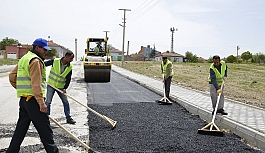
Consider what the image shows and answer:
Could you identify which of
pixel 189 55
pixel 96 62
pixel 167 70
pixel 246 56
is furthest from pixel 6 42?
pixel 167 70

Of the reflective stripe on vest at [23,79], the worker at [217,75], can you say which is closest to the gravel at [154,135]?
the worker at [217,75]

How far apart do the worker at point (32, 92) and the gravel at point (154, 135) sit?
44.3 inches

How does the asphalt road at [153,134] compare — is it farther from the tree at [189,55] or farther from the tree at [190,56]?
the tree at [189,55]

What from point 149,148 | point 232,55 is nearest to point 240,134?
point 149,148

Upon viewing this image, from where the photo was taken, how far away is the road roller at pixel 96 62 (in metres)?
15.1

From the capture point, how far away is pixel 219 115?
689 centimetres

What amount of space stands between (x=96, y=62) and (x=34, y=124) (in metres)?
11.3

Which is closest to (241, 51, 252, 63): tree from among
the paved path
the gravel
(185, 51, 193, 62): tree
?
(185, 51, 193, 62): tree

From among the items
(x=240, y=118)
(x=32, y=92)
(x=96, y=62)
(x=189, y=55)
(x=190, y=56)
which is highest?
(x=189, y=55)

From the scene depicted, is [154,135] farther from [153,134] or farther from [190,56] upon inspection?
[190,56]

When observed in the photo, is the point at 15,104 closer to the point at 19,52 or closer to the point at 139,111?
the point at 139,111

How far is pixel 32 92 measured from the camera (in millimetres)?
3768

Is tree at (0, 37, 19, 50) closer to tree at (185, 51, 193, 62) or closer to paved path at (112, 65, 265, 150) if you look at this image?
tree at (185, 51, 193, 62)

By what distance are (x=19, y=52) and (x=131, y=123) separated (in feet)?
241
